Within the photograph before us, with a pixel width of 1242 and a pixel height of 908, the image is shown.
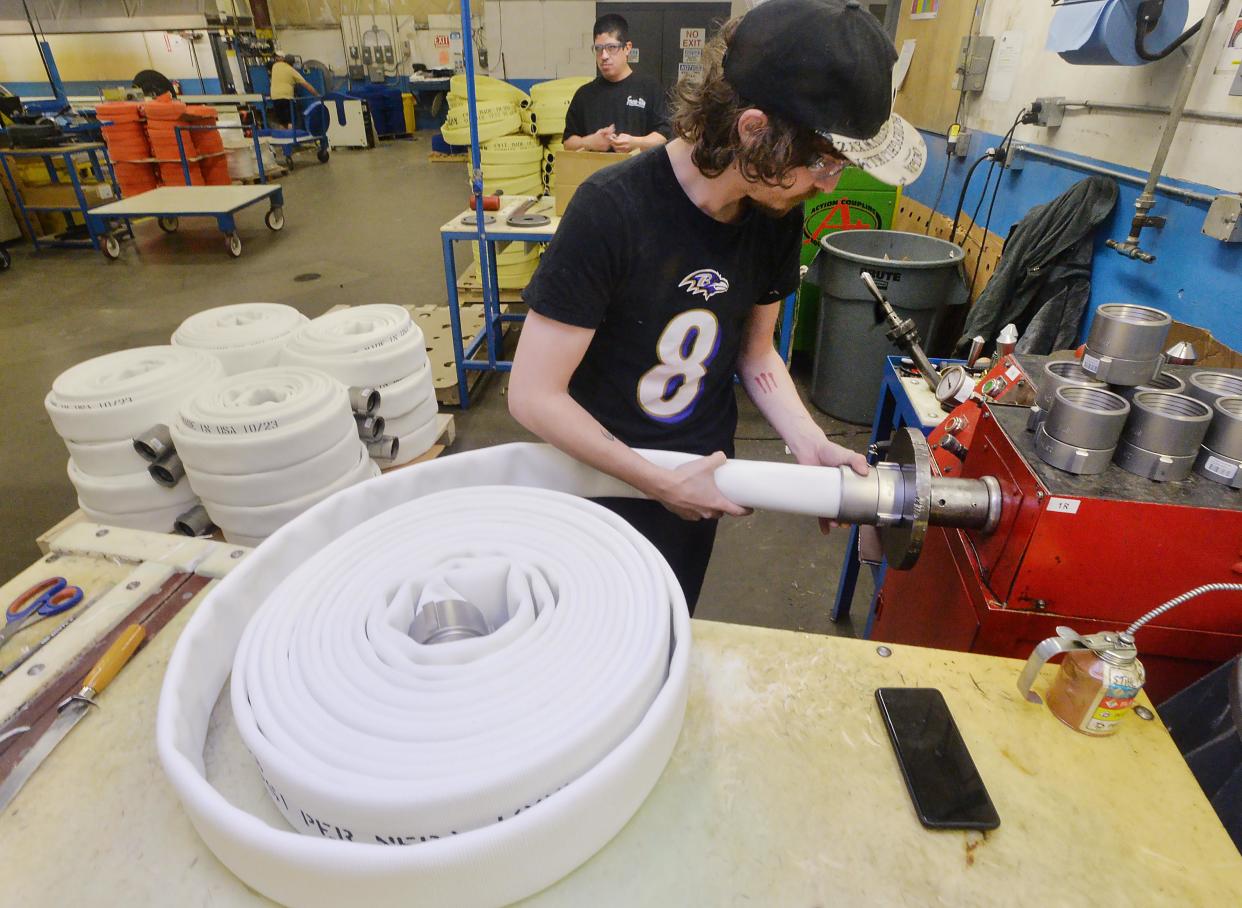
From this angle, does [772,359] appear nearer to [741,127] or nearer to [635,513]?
[635,513]

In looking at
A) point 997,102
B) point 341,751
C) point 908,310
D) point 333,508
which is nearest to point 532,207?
point 908,310

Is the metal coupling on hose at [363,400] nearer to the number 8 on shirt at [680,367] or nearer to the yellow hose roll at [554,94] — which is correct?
the number 8 on shirt at [680,367]

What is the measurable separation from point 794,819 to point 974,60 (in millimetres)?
3166

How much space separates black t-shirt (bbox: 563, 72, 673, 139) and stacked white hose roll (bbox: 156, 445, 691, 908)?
316 centimetres

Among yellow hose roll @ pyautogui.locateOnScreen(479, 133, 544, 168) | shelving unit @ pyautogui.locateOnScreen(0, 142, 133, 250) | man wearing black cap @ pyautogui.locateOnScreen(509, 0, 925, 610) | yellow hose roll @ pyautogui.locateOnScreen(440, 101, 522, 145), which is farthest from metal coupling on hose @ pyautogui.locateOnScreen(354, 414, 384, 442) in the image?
shelving unit @ pyautogui.locateOnScreen(0, 142, 133, 250)

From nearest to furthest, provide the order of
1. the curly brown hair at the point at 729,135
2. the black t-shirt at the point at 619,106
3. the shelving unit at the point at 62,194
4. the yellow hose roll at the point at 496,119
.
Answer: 1. the curly brown hair at the point at 729,135
2. the black t-shirt at the point at 619,106
3. the yellow hose roll at the point at 496,119
4. the shelving unit at the point at 62,194

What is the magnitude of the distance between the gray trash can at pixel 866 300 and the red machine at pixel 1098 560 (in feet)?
6.37

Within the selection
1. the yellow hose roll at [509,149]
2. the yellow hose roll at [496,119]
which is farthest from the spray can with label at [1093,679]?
the yellow hose roll at [509,149]

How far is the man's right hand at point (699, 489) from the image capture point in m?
0.83

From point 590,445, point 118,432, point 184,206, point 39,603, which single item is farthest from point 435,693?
point 184,206

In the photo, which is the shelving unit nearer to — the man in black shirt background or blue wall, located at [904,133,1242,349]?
the man in black shirt background

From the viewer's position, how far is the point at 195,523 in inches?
56.8

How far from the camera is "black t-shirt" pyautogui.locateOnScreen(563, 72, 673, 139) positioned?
3365 mm

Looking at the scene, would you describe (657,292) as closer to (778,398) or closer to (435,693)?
(778,398)
